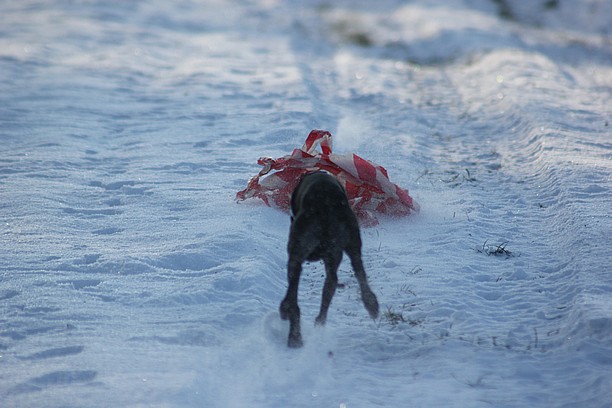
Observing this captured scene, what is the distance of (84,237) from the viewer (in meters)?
5.31

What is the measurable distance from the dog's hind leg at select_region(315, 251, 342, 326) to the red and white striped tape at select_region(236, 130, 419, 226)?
5.77 ft

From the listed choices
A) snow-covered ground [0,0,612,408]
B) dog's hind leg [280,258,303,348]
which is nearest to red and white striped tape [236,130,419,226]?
snow-covered ground [0,0,612,408]

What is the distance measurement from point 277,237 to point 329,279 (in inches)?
62.7

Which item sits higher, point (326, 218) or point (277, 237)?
point (326, 218)

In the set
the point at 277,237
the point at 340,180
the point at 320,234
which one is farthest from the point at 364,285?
the point at 340,180

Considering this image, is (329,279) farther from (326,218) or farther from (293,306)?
(326,218)

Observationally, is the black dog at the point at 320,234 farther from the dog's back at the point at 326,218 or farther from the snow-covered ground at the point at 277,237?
the snow-covered ground at the point at 277,237

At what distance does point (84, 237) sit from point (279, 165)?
1.69m

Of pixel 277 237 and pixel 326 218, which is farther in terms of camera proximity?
pixel 277 237

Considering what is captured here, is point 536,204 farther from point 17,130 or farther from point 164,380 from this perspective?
point 17,130

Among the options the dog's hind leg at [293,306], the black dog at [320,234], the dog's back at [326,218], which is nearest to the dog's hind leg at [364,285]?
the black dog at [320,234]

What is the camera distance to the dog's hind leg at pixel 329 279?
3736 mm

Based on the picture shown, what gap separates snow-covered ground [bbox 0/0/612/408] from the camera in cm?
365

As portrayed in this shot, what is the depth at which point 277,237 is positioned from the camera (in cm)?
538
